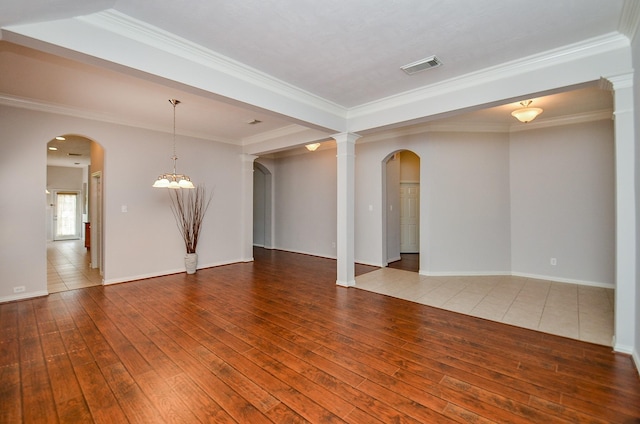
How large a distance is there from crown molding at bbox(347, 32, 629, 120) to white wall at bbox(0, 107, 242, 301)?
3940 mm

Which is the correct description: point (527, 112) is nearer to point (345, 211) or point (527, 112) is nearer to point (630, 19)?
point (630, 19)

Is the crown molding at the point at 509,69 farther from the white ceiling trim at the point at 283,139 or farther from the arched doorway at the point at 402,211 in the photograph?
the arched doorway at the point at 402,211

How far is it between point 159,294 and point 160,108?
9.46 ft

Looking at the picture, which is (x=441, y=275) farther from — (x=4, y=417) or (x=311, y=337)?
(x=4, y=417)

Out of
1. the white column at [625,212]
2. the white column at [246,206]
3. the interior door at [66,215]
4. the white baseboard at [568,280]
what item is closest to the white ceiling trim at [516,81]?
the white column at [625,212]

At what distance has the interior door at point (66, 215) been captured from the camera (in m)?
11.5

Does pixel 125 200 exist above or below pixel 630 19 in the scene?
below

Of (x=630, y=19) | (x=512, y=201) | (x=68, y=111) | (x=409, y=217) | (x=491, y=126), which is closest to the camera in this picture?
(x=630, y=19)

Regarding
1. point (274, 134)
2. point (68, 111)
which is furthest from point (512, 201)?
point (68, 111)

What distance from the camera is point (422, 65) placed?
3178mm

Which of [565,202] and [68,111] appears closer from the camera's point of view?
[68,111]

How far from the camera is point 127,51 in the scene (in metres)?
2.47

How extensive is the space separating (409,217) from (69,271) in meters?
8.10

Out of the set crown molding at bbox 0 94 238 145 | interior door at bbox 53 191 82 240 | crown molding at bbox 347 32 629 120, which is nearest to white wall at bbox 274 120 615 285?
crown molding at bbox 347 32 629 120
